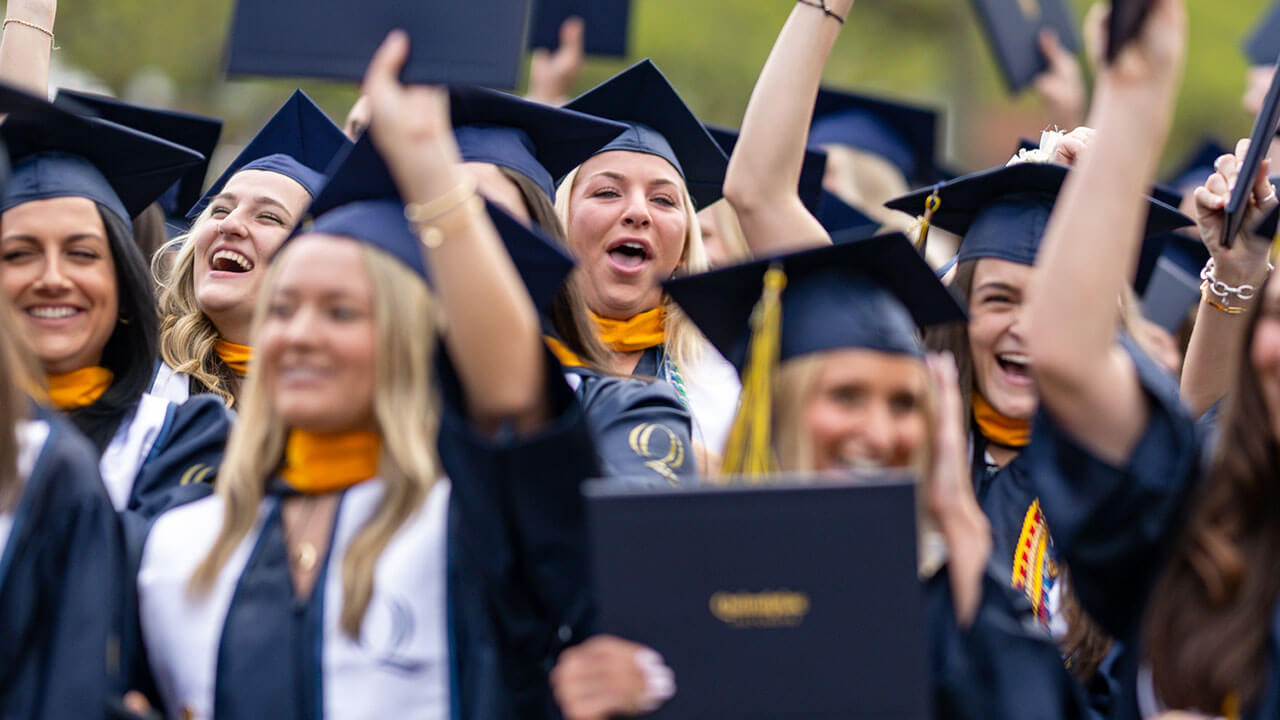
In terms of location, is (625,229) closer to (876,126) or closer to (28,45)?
(28,45)

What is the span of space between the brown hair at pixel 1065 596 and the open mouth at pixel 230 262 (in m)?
2.15

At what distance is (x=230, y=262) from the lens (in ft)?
17.9

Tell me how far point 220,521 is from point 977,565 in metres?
1.52

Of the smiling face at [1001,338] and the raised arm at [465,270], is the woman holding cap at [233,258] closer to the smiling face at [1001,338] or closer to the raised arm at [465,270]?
the smiling face at [1001,338]

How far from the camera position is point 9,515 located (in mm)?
3260

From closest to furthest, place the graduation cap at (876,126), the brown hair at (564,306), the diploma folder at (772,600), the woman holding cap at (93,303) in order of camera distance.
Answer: the diploma folder at (772,600) < the woman holding cap at (93,303) < the brown hair at (564,306) < the graduation cap at (876,126)

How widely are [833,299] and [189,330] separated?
9.08ft

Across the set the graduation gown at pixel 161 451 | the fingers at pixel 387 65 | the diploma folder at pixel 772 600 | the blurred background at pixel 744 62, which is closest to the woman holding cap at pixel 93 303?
the graduation gown at pixel 161 451

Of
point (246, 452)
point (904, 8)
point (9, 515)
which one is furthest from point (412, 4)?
point (904, 8)

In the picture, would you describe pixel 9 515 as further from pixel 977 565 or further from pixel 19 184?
pixel 977 565

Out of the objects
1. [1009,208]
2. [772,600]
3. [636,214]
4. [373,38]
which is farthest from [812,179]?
[772,600]

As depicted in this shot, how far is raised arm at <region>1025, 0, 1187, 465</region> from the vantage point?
286 cm

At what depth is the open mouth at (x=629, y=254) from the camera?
5195 mm

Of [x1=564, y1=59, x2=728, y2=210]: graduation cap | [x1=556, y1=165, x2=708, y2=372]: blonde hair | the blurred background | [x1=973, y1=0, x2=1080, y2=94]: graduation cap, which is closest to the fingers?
[x1=556, y1=165, x2=708, y2=372]: blonde hair
